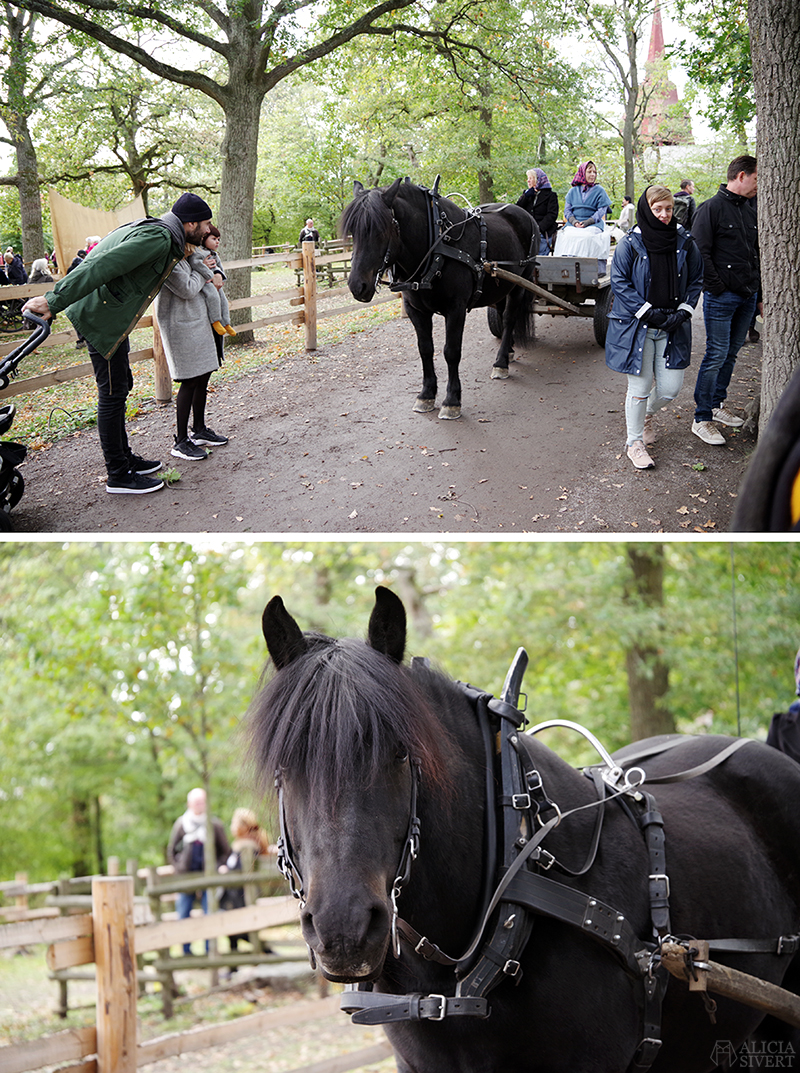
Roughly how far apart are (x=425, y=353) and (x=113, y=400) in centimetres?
285

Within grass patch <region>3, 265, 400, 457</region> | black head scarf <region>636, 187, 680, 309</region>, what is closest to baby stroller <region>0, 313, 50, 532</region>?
grass patch <region>3, 265, 400, 457</region>

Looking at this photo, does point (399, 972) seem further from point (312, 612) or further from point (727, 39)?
point (727, 39)

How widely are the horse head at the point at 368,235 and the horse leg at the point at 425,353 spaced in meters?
0.79

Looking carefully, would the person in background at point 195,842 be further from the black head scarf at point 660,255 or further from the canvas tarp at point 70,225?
the canvas tarp at point 70,225

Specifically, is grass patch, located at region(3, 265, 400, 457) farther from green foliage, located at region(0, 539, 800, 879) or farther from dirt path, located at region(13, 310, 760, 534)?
green foliage, located at region(0, 539, 800, 879)

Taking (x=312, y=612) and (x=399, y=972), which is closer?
(x=399, y=972)

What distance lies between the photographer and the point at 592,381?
7.89m

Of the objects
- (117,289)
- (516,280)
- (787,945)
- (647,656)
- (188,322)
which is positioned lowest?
(647,656)

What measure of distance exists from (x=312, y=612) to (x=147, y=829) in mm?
4046

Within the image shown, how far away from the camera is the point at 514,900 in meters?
1.78

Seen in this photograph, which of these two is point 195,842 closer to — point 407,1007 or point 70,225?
point 407,1007

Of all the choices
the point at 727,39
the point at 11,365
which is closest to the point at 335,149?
the point at 727,39

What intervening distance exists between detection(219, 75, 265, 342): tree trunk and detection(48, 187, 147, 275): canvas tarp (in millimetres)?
2460

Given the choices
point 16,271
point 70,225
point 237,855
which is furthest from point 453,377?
point 16,271
